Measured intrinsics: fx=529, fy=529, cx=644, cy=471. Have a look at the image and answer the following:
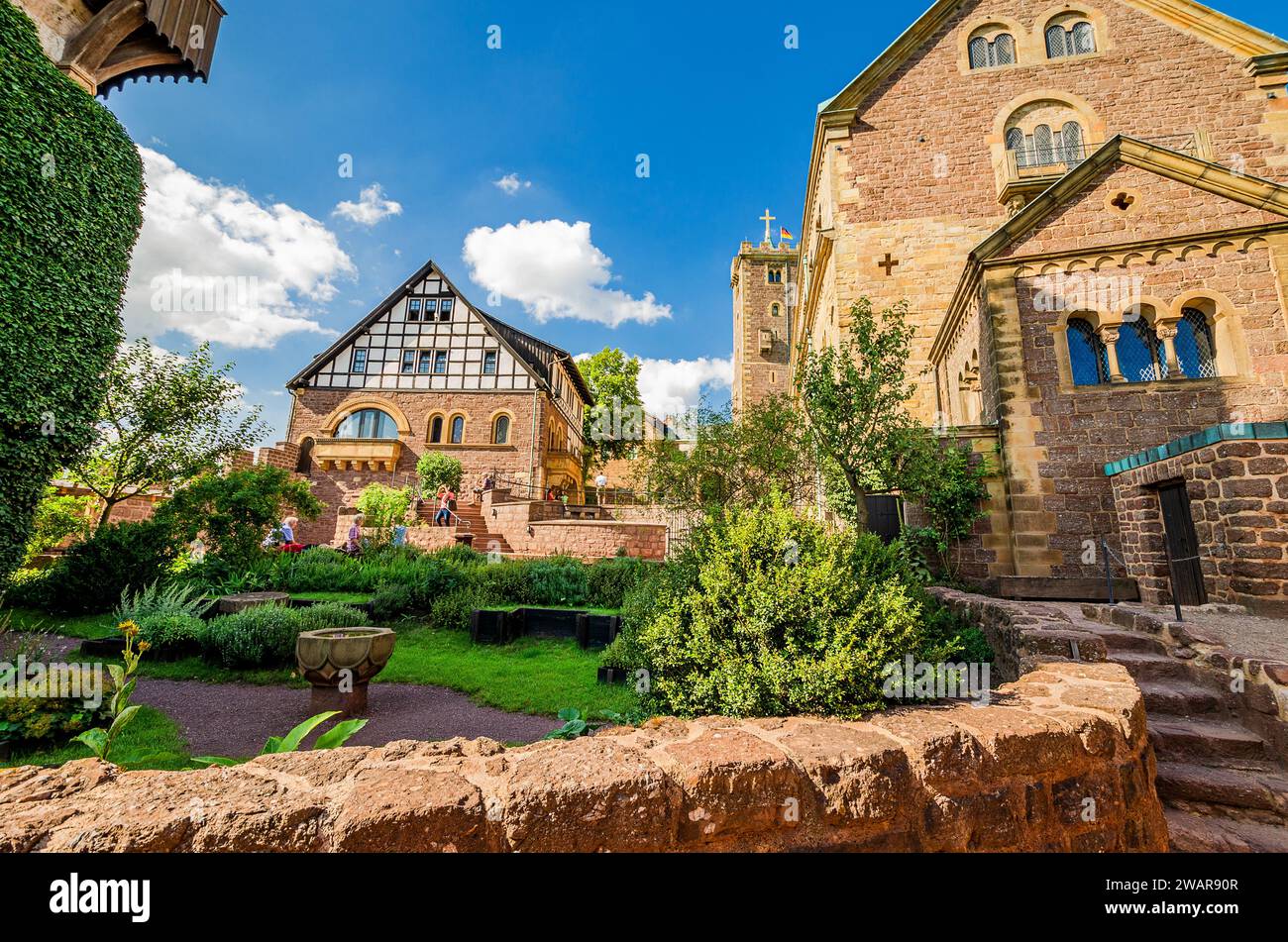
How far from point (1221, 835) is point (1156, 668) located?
5.47 feet

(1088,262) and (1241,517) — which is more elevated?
(1088,262)

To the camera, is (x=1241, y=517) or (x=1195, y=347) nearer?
(x=1241, y=517)

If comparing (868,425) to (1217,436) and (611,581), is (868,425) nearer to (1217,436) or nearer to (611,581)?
(1217,436)

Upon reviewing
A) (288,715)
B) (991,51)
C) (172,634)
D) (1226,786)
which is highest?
(991,51)

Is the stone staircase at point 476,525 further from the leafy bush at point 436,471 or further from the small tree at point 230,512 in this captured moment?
the small tree at point 230,512

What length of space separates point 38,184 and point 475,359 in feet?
63.9

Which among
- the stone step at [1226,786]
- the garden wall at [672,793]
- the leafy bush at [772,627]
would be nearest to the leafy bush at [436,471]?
the leafy bush at [772,627]

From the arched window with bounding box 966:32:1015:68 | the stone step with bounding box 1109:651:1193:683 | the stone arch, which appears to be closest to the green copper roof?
the stone step with bounding box 1109:651:1193:683

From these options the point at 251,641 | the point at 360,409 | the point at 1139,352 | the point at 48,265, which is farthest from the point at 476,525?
the point at 1139,352

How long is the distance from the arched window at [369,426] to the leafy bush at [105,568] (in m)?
16.5

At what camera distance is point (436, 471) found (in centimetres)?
2609

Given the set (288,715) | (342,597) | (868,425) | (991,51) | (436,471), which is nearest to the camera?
(288,715)
